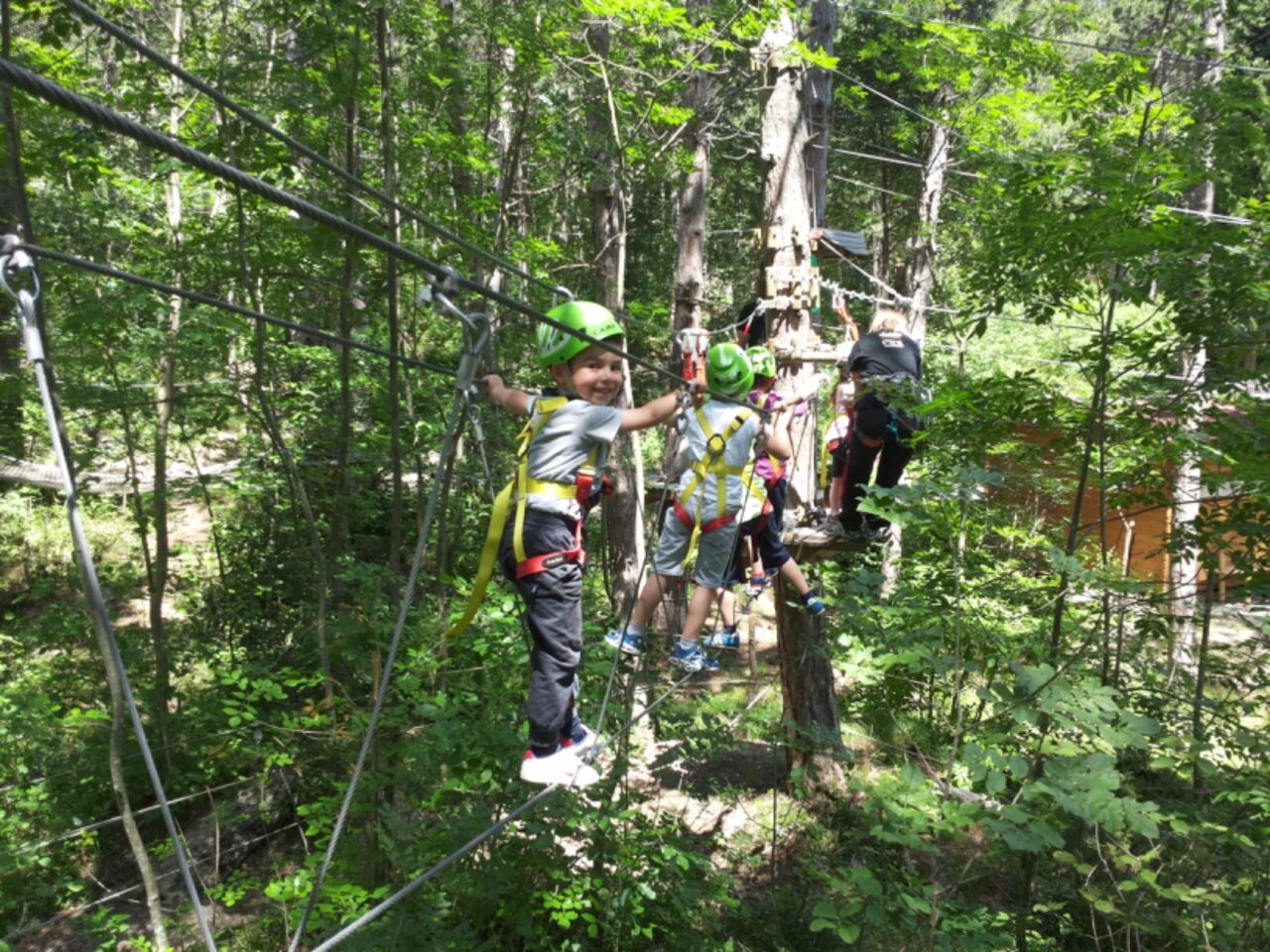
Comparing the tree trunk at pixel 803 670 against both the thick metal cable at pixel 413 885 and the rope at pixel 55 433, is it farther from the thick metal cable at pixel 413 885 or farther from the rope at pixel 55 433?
the rope at pixel 55 433

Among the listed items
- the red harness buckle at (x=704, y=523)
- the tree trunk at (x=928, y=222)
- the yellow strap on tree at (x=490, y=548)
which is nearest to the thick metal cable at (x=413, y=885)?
the yellow strap on tree at (x=490, y=548)

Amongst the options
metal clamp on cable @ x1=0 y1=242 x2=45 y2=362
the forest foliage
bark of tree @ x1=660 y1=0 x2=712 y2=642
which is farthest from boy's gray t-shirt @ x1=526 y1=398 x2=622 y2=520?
bark of tree @ x1=660 y1=0 x2=712 y2=642

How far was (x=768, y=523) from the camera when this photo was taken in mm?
3895

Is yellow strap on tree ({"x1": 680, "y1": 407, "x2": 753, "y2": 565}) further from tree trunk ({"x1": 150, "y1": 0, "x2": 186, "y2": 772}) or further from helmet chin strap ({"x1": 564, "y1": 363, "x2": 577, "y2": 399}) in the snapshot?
tree trunk ({"x1": 150, "y1": 0, "x2": 186, "y2": 772})

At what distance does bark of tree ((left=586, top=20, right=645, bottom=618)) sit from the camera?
17.5ft

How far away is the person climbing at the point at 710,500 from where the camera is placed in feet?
11.2

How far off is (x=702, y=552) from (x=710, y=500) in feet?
0.86

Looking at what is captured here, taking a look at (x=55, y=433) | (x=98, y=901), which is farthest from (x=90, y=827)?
(x=55, y=433)

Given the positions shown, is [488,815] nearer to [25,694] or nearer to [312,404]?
[25,694]

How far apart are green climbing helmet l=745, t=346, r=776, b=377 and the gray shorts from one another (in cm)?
76

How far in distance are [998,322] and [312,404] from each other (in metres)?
13.2

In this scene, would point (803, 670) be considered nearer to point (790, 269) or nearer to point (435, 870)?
A: point (790, 269)

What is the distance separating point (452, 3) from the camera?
5711 mm

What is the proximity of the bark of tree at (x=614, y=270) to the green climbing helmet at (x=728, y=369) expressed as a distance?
142 cm
